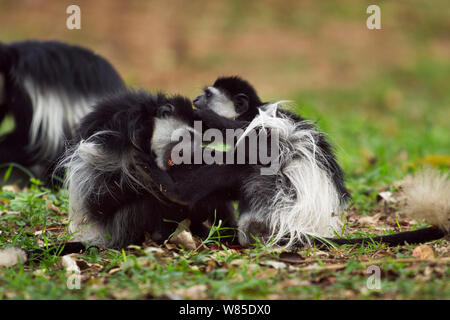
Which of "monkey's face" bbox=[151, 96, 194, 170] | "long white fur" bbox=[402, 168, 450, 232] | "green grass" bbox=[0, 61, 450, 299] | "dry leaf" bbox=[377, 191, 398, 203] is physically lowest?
"green grass" bbox=[0, 61, 450, 299]

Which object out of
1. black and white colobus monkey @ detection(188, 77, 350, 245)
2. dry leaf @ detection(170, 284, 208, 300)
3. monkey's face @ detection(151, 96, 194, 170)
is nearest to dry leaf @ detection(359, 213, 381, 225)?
black and white colobus monkey @ detection(188, 77, 350, 245)

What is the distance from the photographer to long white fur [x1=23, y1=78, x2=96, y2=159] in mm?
4141

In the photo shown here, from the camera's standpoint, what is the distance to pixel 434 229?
2.27 metres

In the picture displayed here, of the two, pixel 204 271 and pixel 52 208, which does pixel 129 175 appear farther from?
pixel 52 208

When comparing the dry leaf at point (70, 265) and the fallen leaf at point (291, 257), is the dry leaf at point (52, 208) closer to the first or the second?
the dry leaf at point (70, 265)

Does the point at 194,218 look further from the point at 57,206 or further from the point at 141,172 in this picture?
the point at 57,206

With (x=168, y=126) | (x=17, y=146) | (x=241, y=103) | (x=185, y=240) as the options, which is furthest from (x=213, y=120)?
(x=17, y=146)

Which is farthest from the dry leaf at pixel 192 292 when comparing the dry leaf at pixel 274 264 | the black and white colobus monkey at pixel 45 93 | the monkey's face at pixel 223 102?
the black and white colobus monkey at pixel 45 93

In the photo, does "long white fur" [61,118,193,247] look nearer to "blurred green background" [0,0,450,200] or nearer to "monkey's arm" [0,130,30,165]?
"monkey's arm" [0,130,30,165]

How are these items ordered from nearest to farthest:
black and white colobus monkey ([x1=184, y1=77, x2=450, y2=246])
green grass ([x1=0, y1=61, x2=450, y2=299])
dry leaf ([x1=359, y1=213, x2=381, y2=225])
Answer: green grass ([x1=0, y1=61, x2=450, y2=299]) < black and white colobus monkey ([x1=184, y1=77, x2=450, y2=246]) < dry leaf ([x1=359, y1=213, x2=381, y2=225])

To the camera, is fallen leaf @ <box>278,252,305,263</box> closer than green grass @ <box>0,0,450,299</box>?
No

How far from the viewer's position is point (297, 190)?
2.49 metres

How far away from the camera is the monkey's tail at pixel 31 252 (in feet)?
7.05

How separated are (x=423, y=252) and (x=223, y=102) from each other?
4.20 ft
